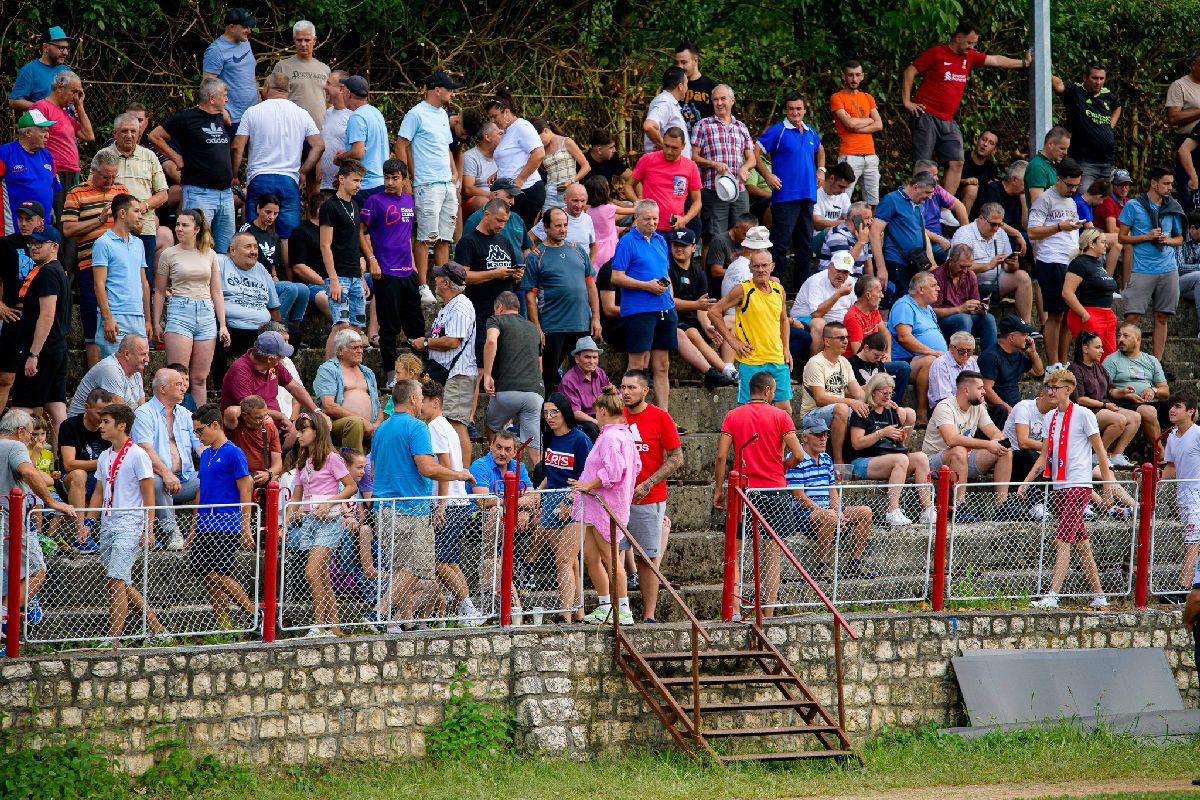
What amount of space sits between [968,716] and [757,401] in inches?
114

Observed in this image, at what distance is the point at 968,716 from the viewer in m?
12.4

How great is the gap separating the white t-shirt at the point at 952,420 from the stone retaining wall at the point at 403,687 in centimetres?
198

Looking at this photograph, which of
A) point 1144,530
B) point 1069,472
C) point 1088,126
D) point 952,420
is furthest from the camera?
point 1088,126

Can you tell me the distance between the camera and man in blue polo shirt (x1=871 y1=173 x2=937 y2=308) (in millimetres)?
17094

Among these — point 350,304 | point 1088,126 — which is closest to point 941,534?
point 350,304

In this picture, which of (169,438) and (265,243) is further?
(265,243)

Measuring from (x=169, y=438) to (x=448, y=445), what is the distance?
197cm

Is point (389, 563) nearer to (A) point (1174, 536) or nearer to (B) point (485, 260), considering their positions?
(B) point (485, 260)

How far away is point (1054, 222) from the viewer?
1781cm

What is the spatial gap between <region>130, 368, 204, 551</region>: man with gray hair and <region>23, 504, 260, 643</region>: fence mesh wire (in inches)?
25.6

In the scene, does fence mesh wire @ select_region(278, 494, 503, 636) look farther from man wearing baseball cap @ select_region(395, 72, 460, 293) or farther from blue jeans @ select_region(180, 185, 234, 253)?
man wearing baseball cap @ select_region(395, 72, 460, 293)

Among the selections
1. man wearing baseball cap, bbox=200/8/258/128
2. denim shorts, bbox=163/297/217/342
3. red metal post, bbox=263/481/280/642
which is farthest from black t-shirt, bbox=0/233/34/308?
red metal post, bbox=263/481/280/642

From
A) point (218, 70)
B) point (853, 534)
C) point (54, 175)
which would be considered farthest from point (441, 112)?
point (853, 534)

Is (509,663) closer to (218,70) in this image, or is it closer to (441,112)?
(441,112)
